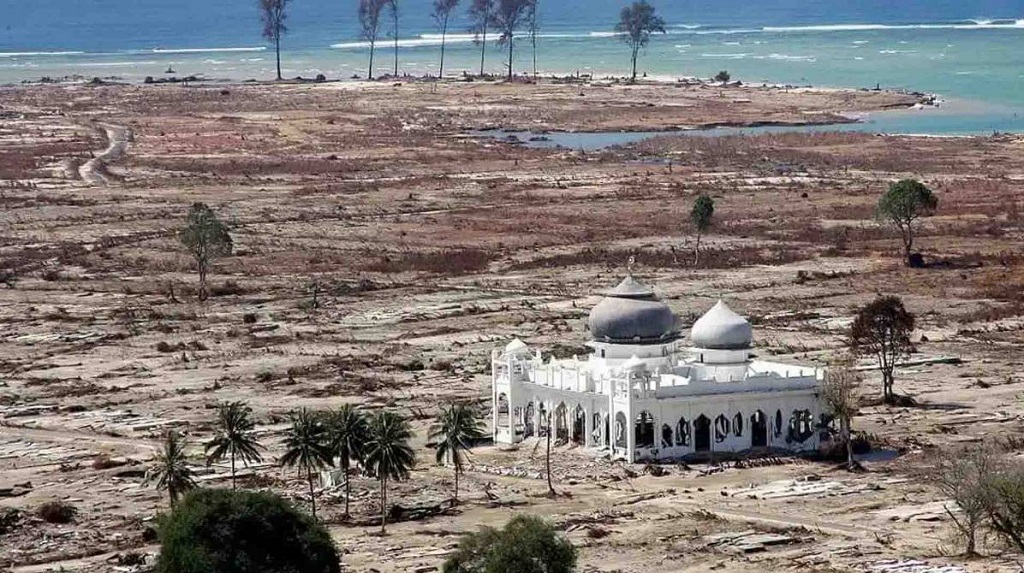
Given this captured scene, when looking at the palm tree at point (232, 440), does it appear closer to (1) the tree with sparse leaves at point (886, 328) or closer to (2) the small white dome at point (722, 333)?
(2) the small white dome at point (722, 333)

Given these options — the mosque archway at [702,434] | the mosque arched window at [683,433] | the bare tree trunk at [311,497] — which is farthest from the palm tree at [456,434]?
the mosque archway at [702,434]

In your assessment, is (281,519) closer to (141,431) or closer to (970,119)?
(141,431)

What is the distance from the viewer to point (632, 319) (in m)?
58.1

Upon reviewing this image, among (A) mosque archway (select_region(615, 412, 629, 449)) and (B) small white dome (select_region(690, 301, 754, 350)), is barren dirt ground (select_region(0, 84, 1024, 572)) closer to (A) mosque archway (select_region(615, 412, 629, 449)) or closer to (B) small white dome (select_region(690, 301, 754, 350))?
(A) mosque archway (select_region(615, 412, 629, 449))

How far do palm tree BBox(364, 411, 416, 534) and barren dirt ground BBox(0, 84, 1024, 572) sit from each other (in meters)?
1.01

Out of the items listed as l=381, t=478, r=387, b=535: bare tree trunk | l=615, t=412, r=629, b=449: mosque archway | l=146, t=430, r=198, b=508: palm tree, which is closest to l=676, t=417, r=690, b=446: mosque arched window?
l=615, t=412, r=629, b=449: mosque archway

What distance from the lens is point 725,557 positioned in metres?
46.3

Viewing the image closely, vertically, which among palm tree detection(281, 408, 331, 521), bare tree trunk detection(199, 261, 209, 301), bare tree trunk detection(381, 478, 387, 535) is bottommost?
bare tree trunk detection(381, 478, 387, 535)

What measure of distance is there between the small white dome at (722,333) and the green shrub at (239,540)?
17.9m

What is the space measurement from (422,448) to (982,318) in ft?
88.1

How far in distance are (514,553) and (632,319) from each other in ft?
60.3

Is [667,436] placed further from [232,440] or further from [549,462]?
[232,440]

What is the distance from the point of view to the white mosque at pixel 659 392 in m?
56.6

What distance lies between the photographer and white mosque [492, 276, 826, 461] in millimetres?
56562
